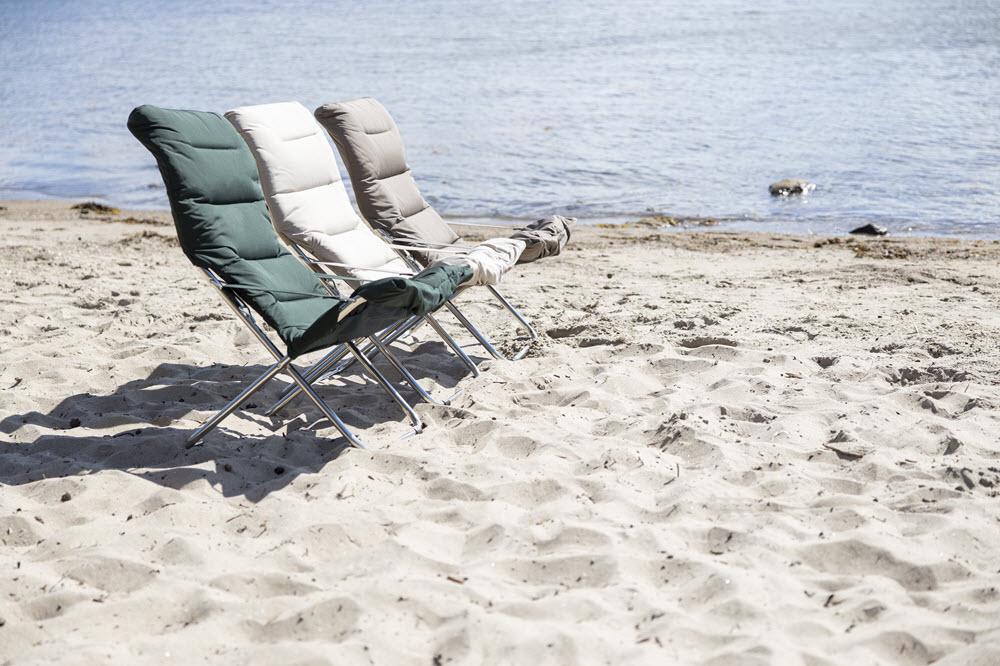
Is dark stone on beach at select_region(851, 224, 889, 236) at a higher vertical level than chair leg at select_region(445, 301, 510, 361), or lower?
lower

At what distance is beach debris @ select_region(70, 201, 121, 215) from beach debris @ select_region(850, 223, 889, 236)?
7.82 metres

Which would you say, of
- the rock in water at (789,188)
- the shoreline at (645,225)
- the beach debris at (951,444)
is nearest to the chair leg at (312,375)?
the beach debris at (951,444)

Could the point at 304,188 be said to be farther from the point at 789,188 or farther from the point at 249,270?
the point at 789,188

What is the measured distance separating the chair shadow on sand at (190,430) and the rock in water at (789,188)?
7.44 m

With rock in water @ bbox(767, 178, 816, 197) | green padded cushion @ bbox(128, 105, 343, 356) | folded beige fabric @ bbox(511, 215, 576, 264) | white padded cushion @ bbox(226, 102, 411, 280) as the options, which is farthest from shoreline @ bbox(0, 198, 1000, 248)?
green padded cushion @ bbox(128, 105, 343, 356)

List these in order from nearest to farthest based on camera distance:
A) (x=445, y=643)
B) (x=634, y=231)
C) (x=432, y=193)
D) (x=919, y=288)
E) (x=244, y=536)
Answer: (x=445, y=643)
(x=244, y=536)
(x=919, y=288)
(x=634, y=231)
(x=432, y=193)

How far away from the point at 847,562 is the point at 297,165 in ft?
10.7

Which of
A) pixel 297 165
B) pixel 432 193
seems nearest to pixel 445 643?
pixel 297 165

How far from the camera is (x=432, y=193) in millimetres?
12297

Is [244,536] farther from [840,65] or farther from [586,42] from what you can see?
[586,42]

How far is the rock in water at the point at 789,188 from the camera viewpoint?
38.2 feet

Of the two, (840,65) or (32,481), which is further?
(840,65)

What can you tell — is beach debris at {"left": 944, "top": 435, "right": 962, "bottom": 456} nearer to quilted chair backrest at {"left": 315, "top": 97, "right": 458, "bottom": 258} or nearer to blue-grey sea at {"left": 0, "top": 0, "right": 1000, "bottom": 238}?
quilted chair backrest at {"left": 315, "top": 97, "right": 458, "bottom": 258}

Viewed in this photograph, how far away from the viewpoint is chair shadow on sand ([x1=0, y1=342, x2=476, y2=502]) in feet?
12.9
